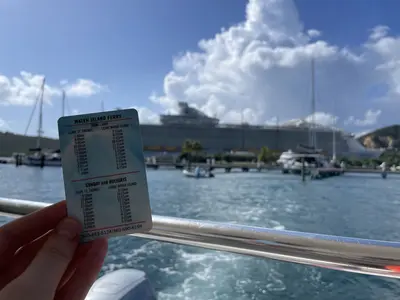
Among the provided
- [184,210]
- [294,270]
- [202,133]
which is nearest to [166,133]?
[202,133]

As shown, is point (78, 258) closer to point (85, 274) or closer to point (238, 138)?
point (85, 274)

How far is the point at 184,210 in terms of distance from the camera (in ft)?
34.9

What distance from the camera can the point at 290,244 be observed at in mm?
827

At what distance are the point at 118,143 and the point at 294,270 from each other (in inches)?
144

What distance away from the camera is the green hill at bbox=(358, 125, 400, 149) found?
280 ft

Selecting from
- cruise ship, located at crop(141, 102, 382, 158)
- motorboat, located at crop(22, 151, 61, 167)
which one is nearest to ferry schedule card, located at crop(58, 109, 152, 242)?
motorboat, located at crop(22, 151, 61, 167)

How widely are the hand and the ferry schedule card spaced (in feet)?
0.12

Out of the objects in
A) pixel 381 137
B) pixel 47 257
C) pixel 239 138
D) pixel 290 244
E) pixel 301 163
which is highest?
pixel 239 138

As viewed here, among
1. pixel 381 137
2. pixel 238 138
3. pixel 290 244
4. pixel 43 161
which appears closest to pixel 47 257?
pixel 290 244

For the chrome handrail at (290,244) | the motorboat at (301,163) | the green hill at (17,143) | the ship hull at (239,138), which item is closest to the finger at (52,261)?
the chrome handrail at (290,244)

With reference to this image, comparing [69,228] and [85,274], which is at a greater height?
[69,228]

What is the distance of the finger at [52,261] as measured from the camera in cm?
48

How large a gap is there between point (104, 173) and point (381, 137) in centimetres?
10016

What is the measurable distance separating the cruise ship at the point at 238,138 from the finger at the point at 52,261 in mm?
60013
